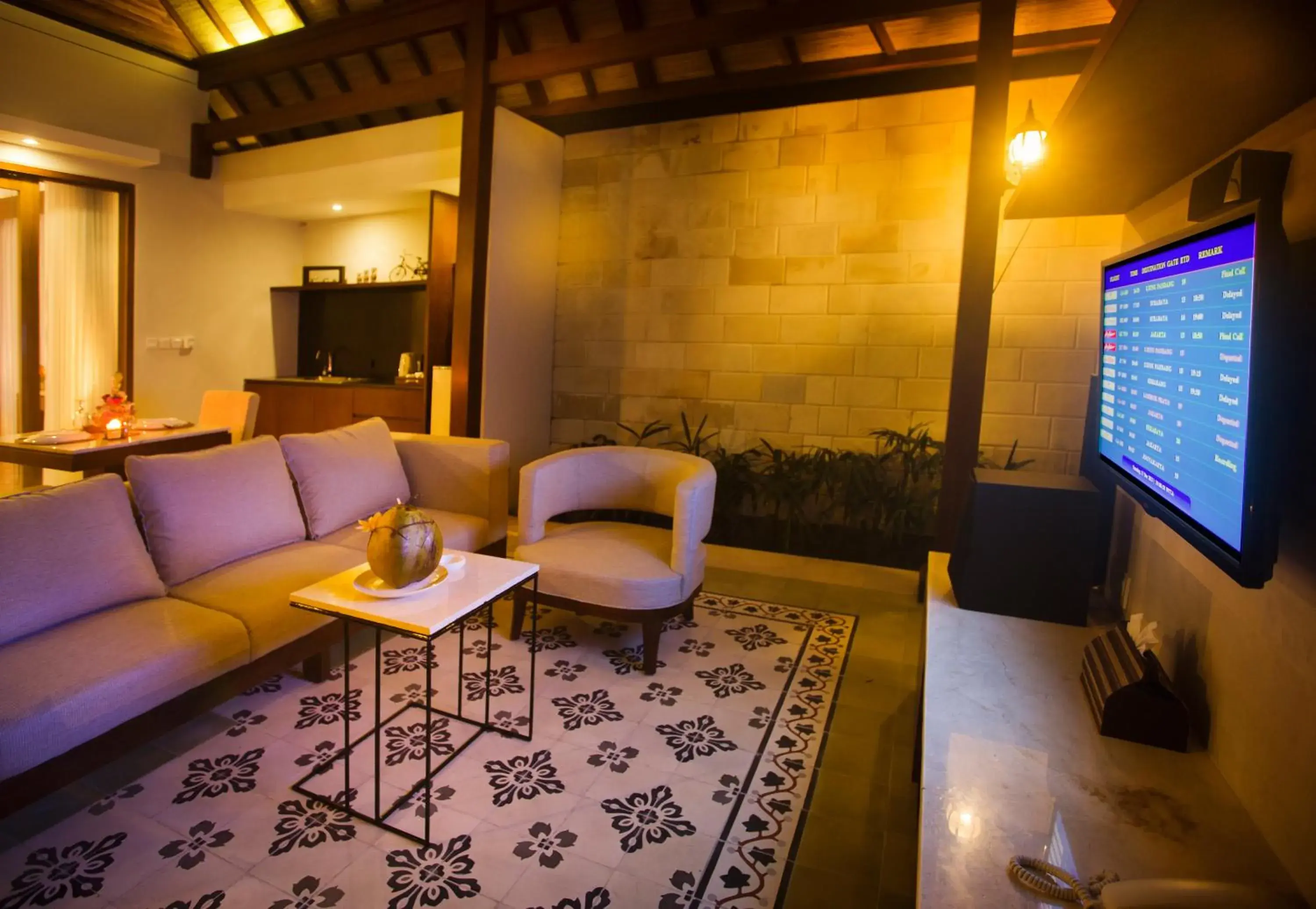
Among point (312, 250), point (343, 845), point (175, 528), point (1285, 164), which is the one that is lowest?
point (343, 845)

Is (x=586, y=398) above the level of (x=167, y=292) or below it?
below

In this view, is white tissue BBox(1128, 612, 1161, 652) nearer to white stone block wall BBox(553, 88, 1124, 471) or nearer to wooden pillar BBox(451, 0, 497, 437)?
white stone block wall BBox(553, 88, 1124, 471)

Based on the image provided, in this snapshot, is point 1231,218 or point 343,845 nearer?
point 1231,218

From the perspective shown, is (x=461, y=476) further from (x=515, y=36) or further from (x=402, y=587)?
(x=515, y=36)

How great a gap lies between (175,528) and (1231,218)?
287 cm

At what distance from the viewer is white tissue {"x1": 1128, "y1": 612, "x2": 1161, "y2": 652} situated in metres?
1.64

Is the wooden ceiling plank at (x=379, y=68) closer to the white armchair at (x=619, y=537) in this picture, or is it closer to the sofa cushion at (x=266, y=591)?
the white armchair at (x=619, y=537)

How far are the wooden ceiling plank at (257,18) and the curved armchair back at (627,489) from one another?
4.47 metres

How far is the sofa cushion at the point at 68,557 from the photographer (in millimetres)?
1898

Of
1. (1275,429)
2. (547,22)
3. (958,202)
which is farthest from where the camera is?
(547,22)

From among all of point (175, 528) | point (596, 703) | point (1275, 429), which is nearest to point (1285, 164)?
point (1275, 429)

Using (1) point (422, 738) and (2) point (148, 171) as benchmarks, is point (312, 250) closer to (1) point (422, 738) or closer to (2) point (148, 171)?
(2) point (148, 171)

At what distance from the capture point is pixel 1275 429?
1.05m

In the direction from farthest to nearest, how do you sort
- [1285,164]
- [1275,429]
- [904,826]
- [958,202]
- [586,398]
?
[586,398] → [958,202] → [904,826] → [1285,164] → [1275,429]
